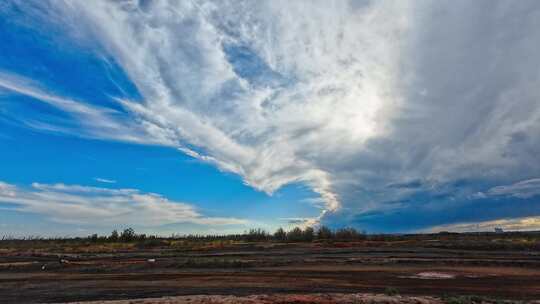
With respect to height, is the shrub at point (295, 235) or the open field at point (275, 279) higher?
the shrub at point (295, 235)

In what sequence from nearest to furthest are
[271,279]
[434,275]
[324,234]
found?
[271,279] < [434,275] < [324,234]

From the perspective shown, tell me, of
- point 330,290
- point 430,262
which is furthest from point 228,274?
point 430,262

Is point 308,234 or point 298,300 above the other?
point 308,234

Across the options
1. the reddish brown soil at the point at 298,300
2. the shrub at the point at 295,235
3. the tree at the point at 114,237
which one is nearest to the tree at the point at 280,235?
the shrub at the point at 295,235

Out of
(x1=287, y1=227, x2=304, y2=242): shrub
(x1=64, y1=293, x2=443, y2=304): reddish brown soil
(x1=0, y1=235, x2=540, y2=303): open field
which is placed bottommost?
(x1=64, y1=293, x2=443, y2=304): reddish brown soil

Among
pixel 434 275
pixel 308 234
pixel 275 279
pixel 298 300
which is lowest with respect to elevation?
pixel 298 300

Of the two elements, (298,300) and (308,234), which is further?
(308,234)

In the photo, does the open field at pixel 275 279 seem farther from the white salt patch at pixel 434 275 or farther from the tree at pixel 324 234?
the tree at pixel 324 234

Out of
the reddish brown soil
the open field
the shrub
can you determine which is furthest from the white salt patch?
the shrub

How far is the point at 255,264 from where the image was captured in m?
34.8

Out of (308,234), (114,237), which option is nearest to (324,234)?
(308,234)

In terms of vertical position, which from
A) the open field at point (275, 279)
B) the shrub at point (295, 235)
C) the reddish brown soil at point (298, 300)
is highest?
the shrub at point (295, 235)

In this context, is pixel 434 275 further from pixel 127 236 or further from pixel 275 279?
pixel 127 236

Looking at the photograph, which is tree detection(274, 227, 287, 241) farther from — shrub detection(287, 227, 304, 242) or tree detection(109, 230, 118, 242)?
tree detection(109, 230, 118, 242)
